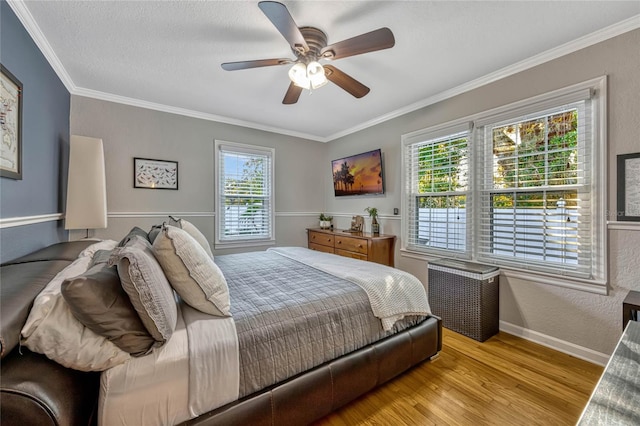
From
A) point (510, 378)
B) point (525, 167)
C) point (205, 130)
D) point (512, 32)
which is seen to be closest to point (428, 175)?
point (525, 167)

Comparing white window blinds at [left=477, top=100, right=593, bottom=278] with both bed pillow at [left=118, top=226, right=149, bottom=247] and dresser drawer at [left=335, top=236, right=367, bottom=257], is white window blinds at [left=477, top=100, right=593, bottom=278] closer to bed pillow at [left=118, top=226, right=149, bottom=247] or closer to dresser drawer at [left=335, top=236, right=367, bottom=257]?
dresser drawer at [left=335, top=236, right=367, bottom=257]

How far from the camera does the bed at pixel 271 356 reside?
3.36 ft

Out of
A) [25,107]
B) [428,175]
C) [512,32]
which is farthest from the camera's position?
[428,175]

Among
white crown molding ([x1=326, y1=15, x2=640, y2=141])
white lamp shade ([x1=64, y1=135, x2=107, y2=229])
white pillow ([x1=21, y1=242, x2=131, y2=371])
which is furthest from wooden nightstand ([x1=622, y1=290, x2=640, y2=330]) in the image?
white lamp shade ([x1=64, y1=135, x2=107, y2=229])

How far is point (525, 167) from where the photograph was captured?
2498 millimetres

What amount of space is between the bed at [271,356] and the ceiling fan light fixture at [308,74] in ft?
4.94

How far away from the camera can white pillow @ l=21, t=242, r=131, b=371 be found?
2.89 feet

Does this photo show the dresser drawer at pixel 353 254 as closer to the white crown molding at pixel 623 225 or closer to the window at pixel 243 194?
the window at pixel 243 194

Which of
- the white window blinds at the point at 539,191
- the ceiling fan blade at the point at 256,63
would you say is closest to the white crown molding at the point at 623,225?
the white window blinds at the point at 539,191

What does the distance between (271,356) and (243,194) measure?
3.14 meters

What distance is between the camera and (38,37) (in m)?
2.00

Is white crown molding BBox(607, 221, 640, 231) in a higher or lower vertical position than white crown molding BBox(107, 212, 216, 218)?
lower

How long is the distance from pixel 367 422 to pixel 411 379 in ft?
1.73

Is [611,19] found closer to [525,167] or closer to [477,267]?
[525,167]
